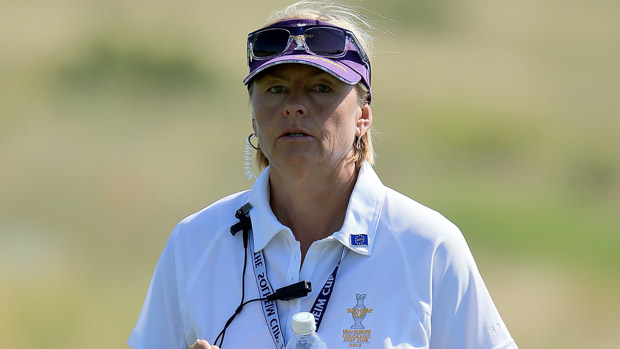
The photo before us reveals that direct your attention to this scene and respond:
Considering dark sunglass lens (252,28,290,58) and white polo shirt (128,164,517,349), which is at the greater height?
dark sunglass lens (252,28,290,58)

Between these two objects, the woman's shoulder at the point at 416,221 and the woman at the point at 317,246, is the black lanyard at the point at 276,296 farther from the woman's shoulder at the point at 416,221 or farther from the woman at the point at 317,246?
the woman's shoulder at the point at 416,221

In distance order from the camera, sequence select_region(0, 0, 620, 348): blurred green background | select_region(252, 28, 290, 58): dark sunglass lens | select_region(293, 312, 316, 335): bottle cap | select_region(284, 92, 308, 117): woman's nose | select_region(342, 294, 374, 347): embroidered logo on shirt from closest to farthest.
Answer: select_region(293, 312, 316, 335): bottle cap < select_region(342, 294, 374, 347): embroidered logo on shirt < select_region(284, 92, 308, 117): woman's nose < select_region(252, 28, 290, 58): dark sunglass lens < select_region(0, 0, 620, 348): blurred green background

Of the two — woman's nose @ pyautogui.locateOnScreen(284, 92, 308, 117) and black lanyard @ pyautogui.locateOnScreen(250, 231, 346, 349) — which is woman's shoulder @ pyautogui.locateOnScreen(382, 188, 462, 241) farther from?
woman's nose @ pyautogui.locateOnScreen(284, 92, 308, 117)

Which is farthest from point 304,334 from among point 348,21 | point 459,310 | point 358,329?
point 348,21

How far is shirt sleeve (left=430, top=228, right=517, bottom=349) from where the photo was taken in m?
2.90

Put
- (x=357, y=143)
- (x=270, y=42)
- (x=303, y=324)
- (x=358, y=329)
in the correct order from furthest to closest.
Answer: (x=357, y=143) < (x=270, y=42) < (x=358, y=329) < (x=303, y=324)

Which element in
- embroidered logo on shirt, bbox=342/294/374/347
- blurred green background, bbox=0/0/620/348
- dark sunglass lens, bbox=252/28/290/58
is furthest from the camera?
blurred green background, bbox=0/0/620/348

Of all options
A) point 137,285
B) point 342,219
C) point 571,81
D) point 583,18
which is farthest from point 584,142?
point 342,219

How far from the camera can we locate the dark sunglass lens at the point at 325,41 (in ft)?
9.94

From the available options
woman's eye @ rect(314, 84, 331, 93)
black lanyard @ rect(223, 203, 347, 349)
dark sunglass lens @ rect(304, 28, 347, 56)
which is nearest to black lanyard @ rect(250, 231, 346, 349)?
black lanyard @ rect(223, 203, 347, 349)

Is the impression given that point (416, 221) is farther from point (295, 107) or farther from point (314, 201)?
point (295, 107)

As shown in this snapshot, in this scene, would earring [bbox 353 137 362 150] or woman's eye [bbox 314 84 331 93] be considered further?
earring [bbox 353 137 362 150]

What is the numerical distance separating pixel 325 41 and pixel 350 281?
2.61 feet

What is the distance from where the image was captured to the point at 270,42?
10.1 feet
